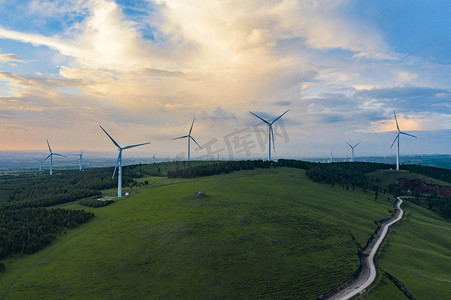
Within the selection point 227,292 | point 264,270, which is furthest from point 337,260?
point 227,292

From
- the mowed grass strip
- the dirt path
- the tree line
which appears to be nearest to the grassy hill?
the mowed grass strip

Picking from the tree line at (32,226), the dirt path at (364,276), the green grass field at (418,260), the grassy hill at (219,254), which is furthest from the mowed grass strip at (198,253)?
the green grass field at (418,260)

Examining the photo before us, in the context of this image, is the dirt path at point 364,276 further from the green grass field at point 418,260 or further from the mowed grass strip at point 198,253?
the green grass field at point 418,260

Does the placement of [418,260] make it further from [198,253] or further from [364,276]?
[198,253]

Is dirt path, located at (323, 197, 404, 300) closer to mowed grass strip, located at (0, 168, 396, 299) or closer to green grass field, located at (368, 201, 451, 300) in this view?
mowed grass strip, located at (0, 168, 396, 299)

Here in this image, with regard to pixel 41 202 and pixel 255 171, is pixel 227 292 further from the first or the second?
pixel 255 171
